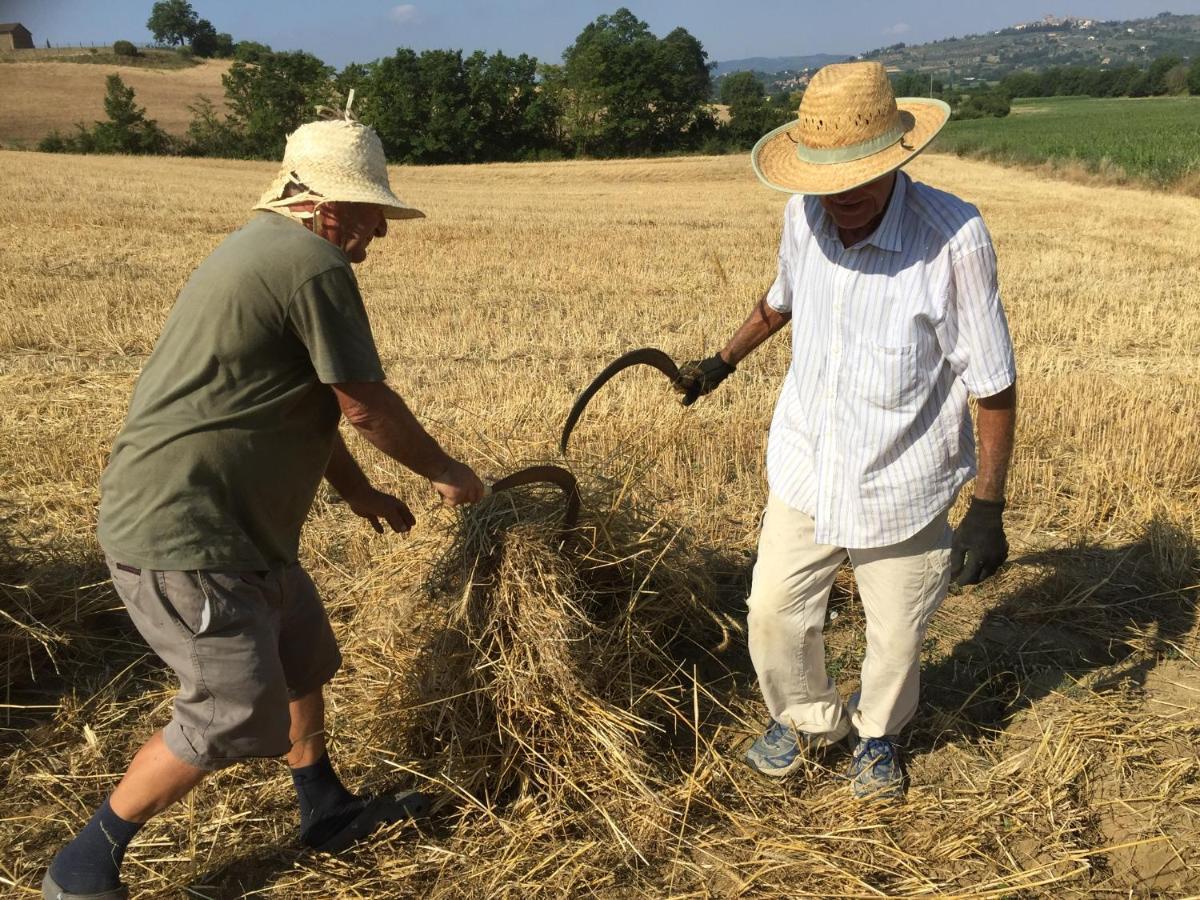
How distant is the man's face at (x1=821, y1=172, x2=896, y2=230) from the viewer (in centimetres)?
249

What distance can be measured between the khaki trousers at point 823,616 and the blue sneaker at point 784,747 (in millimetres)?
37

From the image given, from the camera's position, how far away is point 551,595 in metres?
3.07

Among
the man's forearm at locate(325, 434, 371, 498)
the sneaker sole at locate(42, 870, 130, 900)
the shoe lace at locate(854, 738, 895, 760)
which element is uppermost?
the man's forearm at locate(325, 434, 371, 498)

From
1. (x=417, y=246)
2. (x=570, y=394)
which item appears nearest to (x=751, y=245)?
(x=417, y=246)

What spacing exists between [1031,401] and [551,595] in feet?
14.0

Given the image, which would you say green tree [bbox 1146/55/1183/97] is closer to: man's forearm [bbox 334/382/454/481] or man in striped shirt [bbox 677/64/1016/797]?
man in striped shirt [bbox 677/64/1016/797]

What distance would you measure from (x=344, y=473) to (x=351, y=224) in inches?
32.4

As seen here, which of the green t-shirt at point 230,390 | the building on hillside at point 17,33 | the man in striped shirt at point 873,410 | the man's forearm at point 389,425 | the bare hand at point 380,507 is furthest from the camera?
the bare hand at point 380,507

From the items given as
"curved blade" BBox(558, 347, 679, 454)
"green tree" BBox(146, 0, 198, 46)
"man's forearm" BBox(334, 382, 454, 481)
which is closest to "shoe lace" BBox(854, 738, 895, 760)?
"curved blade" BBox(558, 347, 679, 454)

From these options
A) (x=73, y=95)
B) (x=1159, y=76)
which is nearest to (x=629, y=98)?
(x=73, y=95)

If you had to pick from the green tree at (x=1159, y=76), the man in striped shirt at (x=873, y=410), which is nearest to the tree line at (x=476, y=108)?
the man in striped shirt at (x=873, y=410)

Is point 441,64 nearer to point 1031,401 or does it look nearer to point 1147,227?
point 1147,227

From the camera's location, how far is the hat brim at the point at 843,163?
2.42m

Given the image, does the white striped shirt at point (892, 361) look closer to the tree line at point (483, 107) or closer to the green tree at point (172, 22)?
the tree line at point (483, 107)
